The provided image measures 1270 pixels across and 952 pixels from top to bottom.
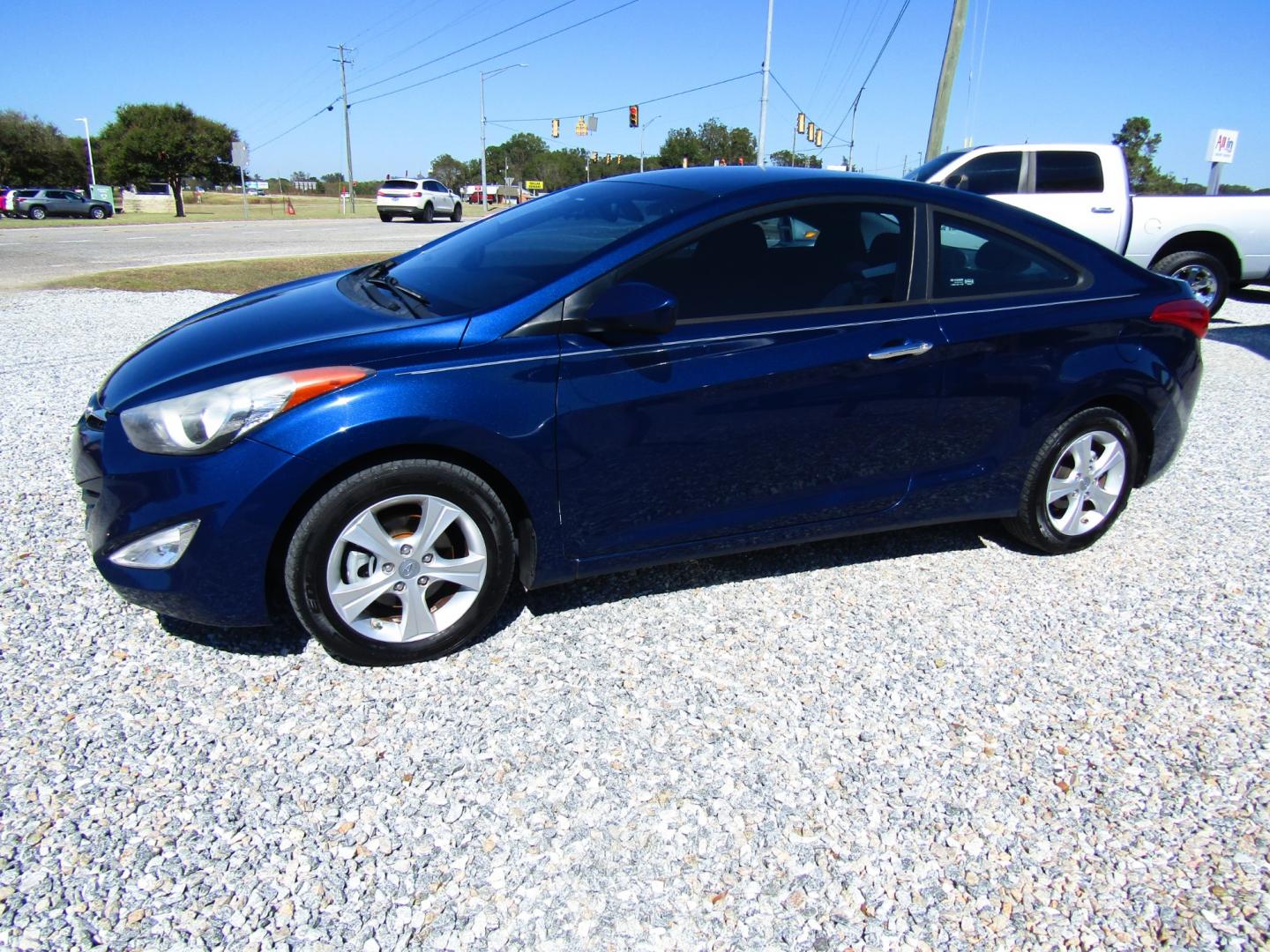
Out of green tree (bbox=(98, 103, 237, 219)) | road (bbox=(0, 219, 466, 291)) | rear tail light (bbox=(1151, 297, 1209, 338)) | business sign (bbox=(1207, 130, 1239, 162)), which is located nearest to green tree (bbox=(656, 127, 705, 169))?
green tree (bbox=(98, 103, 237, 219))

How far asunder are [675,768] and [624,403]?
120cm

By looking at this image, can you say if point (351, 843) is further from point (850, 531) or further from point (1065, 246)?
point (1065, 246)

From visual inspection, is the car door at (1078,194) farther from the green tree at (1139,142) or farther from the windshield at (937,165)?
the green tree at (1139,142)

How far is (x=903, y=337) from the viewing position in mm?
3525

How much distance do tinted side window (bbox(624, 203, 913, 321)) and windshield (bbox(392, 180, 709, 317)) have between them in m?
0.19

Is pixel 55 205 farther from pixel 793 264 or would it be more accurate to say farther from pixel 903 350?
pixel 903 350

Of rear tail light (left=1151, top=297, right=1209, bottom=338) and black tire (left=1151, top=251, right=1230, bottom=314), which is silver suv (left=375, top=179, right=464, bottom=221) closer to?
black tire (left=1151, top=251, right=1230, bottom=314)

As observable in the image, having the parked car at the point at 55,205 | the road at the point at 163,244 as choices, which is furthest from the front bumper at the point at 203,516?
the parked car at the point at 55,205

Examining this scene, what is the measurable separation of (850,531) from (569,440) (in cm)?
130

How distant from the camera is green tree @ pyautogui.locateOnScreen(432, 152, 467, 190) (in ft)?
317

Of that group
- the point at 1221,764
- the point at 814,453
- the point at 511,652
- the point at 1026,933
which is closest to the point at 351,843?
the point at 511,652

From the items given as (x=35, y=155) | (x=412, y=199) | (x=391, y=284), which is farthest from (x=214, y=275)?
(x=35, y=155)

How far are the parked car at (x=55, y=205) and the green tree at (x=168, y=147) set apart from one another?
10.9 ft

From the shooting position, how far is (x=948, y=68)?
16.7 metres
